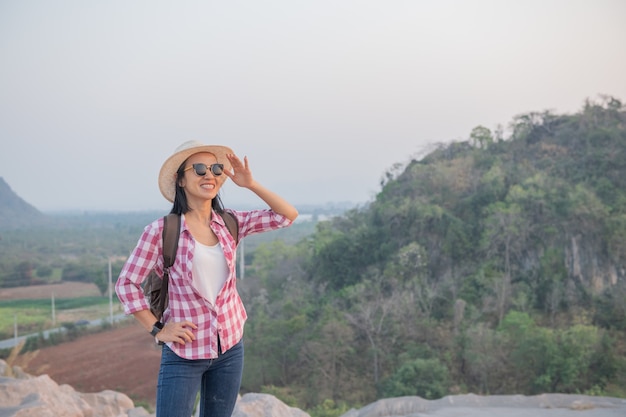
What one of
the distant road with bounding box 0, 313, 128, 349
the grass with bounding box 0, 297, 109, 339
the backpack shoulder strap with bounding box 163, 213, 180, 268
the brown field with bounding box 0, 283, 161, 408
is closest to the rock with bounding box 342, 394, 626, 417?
the backpack shoulder strap with bounding box 163, 213, 180, 268

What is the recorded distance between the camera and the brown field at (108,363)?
15242 mm

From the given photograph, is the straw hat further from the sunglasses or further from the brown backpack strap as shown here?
the brown backpack strap

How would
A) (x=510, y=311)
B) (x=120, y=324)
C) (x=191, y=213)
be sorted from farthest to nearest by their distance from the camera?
1. (x=120, y=324)
2. (x=510, y=311)
3. (x=191, y=213)

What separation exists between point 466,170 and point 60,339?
13.4 m

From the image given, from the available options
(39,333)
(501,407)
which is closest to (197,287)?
(501,407)

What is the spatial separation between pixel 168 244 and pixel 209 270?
164 mm

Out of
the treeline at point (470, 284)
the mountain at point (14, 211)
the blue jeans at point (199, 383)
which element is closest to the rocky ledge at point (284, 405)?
the blue jeans at point (199, 383)

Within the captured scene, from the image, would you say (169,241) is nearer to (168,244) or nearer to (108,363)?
(168,244)

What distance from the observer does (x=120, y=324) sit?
2125 cm

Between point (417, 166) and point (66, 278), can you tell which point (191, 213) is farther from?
point (66, 278)

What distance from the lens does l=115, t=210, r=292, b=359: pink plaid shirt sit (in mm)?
2037

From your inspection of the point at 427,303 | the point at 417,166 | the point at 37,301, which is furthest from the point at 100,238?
the point at 427,303

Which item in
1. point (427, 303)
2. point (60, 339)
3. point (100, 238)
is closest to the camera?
point (427, 303)

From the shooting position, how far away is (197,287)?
2.08 meters
